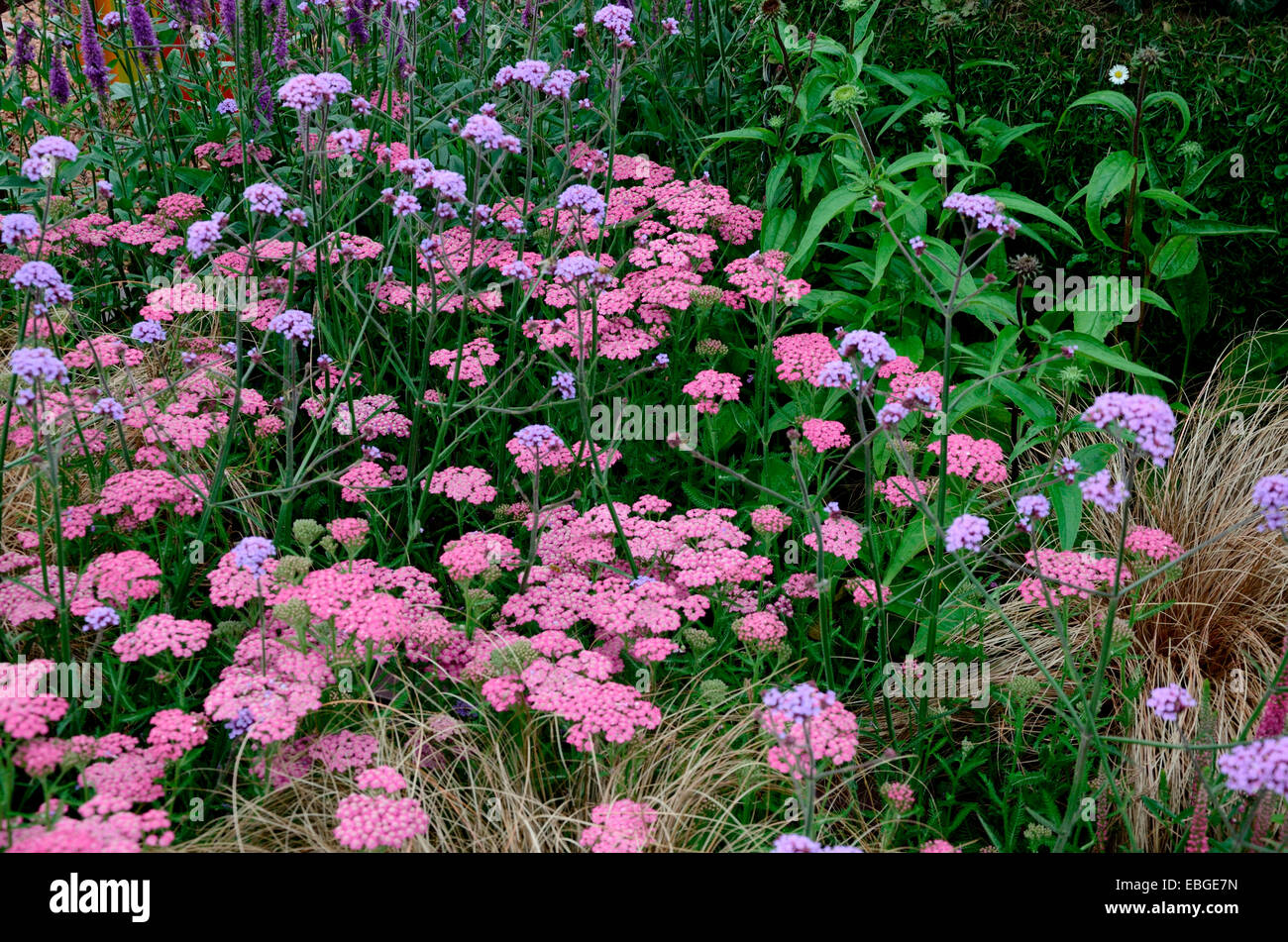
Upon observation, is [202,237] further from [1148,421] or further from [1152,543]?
[1152,543]

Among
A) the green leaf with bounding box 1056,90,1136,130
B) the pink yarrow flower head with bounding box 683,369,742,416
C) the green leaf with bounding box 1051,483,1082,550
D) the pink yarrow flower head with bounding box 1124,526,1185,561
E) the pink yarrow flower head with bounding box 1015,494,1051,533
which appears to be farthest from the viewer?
the green leaf with bounding box 1056,90,1136,130

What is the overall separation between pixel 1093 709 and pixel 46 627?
7.49 ft

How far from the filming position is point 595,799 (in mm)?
2459

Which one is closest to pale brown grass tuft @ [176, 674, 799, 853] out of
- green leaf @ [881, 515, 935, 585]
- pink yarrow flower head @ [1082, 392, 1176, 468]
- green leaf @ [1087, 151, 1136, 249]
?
green leaf @ [881, 515, 935, 585]

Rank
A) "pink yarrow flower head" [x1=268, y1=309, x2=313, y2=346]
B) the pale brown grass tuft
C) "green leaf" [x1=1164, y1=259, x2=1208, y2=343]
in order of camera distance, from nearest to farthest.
A: the pale brown grass tuft, "pink yarrow flower head" [x1=268, y1=309, x2=313, y2=346], "green leaf" [x1=1164, y1=259, x2=1208, y2=343]

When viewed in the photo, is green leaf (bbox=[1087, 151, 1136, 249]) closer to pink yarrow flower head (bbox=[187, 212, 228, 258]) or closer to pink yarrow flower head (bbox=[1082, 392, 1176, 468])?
pink yarrow flower head (bbox=[1082, 392, 1176, 468])

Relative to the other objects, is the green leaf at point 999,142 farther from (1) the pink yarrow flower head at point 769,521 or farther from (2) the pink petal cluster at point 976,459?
(1) the pink yarrow flower head at point 769,521

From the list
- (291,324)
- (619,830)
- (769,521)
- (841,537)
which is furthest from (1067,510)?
(291,324)

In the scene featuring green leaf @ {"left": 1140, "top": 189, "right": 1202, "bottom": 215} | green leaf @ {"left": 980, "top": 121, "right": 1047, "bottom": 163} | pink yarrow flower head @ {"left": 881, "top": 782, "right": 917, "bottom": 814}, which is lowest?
pink yarrow flower head @ {"left": 881, "top": 782, "right": 917, "bottom": 814}

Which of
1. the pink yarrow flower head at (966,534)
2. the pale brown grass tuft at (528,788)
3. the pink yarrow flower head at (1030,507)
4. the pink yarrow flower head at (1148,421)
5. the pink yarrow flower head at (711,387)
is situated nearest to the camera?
the pink yarrow flower head at (1148,421)

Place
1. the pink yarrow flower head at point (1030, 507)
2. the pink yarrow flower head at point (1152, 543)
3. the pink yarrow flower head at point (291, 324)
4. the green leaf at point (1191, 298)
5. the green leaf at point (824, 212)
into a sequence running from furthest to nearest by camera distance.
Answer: the green leaf at point (1191, 298) → the green leaf at point (824, 212) → the pink yarrow flower head at point (291, 324) → the pink yarrow flower head at point (1152, 543) → the pink yarrow flower head at point (1030, 507)

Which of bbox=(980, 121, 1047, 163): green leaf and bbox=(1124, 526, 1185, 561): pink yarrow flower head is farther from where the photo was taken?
bbox=(980, 121, 1047, 163): green leaf

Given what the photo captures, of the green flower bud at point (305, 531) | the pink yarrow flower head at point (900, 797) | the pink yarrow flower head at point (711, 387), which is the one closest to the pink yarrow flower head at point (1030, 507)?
the pink yarrow flower head at point (900, 797)
